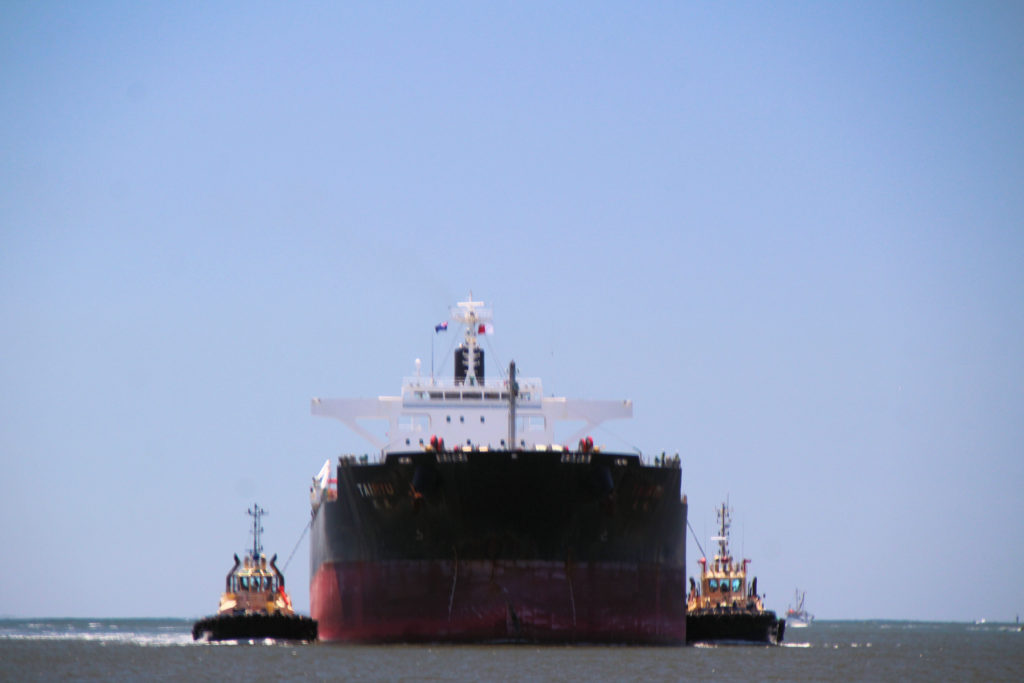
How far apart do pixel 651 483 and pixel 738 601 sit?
10.6 m

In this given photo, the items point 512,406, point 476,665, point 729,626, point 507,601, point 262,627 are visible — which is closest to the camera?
point 476,665

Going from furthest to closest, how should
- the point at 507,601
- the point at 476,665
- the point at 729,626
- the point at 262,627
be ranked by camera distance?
the point at 729,626 < the point at 262,627 < the point at 507,601 < the point at 476,665

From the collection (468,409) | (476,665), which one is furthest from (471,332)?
(476,665)

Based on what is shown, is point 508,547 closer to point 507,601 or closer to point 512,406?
point 507,601

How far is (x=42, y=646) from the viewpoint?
158 feet

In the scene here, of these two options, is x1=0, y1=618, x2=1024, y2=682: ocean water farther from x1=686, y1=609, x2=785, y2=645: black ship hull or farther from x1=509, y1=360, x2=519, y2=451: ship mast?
x1=509, y1=360, x2=519, y2=451: ship mast

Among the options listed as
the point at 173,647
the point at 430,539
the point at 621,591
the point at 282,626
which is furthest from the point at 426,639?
the point at 173,647

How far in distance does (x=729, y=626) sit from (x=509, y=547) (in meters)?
11.6

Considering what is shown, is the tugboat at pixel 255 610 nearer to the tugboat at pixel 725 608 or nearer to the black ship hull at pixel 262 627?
the black ship hull at pixel 262 627

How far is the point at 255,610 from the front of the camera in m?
44.2

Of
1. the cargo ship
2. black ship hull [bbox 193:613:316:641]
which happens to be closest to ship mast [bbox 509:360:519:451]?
the cargo ship

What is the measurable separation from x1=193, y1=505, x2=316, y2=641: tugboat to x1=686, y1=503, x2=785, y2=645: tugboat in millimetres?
10558

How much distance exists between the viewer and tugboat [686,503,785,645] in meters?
43.8

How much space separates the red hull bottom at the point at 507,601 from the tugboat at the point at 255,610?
5368 millimetres
